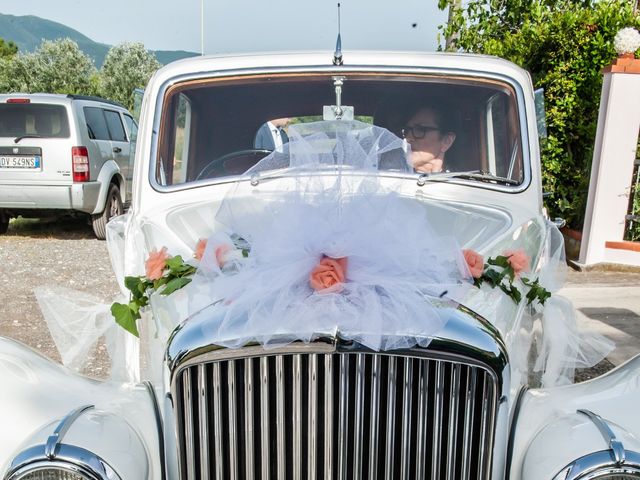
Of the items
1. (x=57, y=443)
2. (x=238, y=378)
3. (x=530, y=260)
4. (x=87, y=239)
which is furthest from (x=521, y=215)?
(x=87, y=239)

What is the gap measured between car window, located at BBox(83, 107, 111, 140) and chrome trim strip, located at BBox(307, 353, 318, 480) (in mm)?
8063

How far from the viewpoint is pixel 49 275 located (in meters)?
7.05

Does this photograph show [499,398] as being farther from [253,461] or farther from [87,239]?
[87,239]

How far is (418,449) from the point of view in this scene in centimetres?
168

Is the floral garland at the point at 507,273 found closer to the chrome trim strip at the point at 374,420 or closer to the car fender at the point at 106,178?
the chrome trim strip at the point at 374,420

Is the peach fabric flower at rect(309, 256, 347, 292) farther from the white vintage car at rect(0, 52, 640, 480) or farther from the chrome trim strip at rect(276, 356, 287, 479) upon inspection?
the chrome trim strip at rect(276, 356, 287, 479)

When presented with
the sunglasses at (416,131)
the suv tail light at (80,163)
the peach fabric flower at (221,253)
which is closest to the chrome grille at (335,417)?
the peach fabric flower at (221,253)

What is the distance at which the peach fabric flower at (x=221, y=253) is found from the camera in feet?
6.61

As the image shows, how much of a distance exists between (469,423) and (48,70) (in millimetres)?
32989

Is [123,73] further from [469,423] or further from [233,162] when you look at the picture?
[469,423]

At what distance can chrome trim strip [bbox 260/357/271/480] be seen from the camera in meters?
1.63

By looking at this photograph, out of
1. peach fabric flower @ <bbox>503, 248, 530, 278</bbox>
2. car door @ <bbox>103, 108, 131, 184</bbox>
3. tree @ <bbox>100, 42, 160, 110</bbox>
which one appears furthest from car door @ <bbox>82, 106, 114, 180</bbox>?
tree @ <bbox>100, 42, 160, 110</bbox>

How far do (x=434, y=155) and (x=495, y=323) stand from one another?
1159 millimetres

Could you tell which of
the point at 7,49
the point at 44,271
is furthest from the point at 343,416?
the point at 7,49
